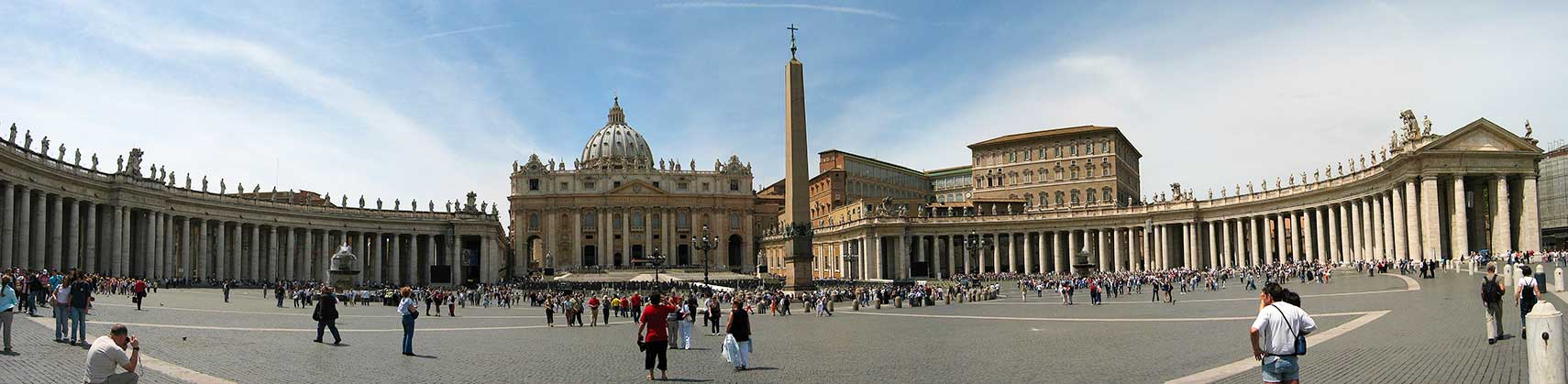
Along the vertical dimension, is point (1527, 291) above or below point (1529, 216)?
below

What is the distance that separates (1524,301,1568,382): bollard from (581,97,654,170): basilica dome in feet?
440

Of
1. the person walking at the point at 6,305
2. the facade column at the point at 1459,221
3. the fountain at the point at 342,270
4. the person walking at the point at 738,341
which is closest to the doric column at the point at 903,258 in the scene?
the facade column at the point at 1459,221

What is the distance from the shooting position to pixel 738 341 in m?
14.7

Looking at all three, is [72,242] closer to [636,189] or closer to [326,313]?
[326,313]

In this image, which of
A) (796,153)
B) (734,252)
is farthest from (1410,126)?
(734,252)

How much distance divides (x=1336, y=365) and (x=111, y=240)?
57140 millimetres

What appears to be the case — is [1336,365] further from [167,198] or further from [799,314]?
[167,198]

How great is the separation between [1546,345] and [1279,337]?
2.51 meters

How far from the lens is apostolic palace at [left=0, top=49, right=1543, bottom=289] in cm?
5150

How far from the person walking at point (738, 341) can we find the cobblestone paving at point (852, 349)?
0.71ft

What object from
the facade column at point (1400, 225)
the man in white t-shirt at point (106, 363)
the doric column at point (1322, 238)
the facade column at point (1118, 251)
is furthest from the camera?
the facade column at point (1118, 251)

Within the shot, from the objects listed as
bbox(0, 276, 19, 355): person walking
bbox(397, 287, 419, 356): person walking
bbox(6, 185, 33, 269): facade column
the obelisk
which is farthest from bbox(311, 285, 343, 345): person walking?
bbox(6, 185, 33, 269): facade column

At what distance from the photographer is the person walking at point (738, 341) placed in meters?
14.4

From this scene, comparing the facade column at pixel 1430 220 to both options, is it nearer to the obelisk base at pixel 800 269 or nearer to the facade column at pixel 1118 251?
the facade column at pixel 1118 251
